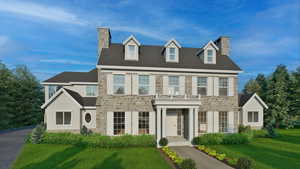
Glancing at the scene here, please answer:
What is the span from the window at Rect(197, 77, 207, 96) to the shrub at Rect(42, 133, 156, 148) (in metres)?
7.62

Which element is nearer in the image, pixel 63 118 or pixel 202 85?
pixel 63 118

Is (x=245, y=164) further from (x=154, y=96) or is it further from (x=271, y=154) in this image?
(x=154, y=96)

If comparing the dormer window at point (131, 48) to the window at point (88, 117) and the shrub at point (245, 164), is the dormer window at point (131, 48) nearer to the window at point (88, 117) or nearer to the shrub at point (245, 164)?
the window at point (88, 117)

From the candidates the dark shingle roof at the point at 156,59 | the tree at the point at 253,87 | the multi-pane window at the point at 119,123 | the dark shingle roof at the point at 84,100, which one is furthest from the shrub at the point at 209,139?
the tree at the point at 253,87

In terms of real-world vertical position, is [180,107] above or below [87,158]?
above

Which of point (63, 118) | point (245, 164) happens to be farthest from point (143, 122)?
point (245, 164)

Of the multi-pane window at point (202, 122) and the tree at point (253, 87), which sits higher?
the tree at point (253, 87)

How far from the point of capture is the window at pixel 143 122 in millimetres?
16780

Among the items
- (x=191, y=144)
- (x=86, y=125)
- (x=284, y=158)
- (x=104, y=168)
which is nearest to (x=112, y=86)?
(x=86, y=125)

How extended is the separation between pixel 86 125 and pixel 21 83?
24.2m

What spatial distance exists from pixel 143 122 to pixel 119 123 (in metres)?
2.55

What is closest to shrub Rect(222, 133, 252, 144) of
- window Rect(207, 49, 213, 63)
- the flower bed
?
the flower bed

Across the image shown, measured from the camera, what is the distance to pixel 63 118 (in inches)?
698

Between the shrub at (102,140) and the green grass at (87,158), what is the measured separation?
71 centimetres
